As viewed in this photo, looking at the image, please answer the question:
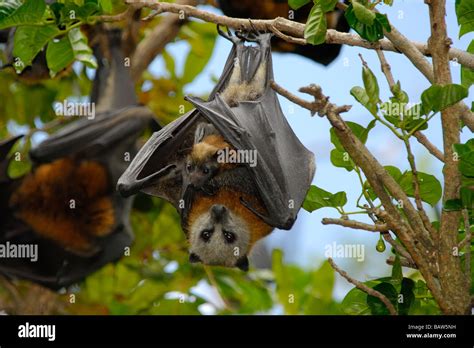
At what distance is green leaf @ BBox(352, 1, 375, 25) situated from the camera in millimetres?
2986

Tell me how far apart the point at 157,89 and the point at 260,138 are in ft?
8.63

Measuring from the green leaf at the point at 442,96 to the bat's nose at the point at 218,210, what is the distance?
1.50 metres

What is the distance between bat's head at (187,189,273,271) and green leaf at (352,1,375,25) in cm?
154

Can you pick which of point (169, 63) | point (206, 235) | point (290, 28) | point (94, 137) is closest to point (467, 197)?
point (290, 28)

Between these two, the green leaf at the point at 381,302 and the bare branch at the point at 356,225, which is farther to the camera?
the green leaf at the point at 381,302

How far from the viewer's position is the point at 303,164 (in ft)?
13.5

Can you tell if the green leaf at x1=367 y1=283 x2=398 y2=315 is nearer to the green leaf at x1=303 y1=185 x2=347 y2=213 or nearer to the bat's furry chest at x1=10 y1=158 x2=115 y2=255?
the green leaf at x1=303 y1=185 x2=347 y2=213

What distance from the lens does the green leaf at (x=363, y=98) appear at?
3242mm

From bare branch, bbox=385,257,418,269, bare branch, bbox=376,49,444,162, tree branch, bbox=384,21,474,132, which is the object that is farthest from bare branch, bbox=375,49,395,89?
bare branch, bbox=385,257,418,269

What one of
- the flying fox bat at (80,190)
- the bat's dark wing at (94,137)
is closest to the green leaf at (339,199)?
the flying fox bat at (80,190)

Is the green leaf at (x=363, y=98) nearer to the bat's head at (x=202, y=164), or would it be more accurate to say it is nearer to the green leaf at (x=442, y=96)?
the green leaf at (x=442, y=96)

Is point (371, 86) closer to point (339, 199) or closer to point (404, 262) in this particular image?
point (339, 199)
